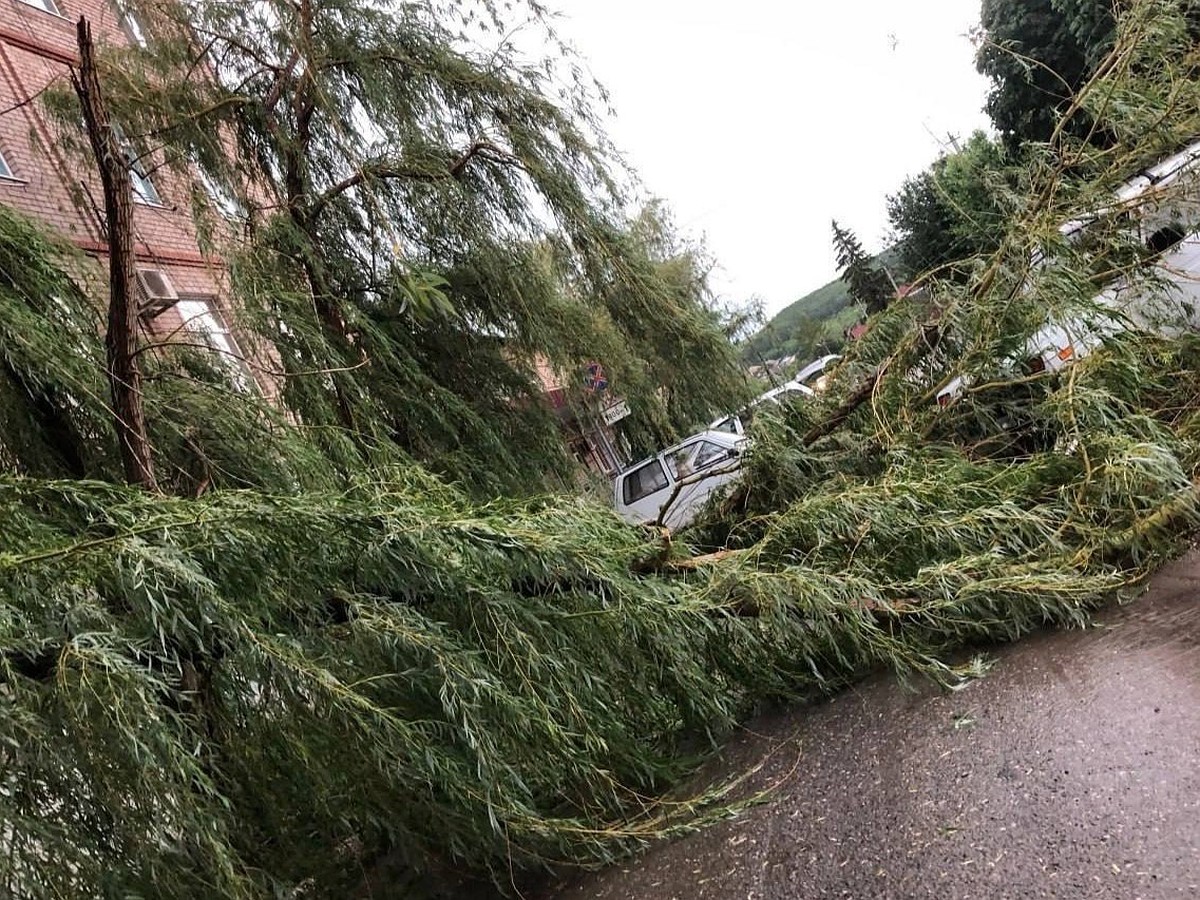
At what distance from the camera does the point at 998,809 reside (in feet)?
8.33

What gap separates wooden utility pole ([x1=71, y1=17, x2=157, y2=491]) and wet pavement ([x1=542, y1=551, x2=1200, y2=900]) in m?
2.58

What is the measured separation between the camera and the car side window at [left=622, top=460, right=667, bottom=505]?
976 cm

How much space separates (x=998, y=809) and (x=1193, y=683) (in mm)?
893

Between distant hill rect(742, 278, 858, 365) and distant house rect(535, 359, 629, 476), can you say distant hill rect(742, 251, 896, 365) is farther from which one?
distant house rect(535, 359, 629, 476)

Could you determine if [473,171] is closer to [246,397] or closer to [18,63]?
[246,397]

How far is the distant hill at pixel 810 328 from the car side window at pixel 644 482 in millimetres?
A: 1868

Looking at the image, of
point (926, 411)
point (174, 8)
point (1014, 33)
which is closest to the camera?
point (926, 411)

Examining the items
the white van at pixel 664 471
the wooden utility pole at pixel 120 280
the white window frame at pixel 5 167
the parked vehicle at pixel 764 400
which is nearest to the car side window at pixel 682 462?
the white van at pixel 664 471

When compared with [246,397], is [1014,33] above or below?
above

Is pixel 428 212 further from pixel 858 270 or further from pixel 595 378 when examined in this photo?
pixel 858 270

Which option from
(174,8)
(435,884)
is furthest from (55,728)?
(174,8)

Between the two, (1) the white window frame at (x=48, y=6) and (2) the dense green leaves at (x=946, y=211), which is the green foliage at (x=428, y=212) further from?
(1) the white window frame at (x=48, y=6)

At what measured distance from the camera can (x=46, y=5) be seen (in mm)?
8594

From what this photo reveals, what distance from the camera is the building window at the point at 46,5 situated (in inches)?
331
